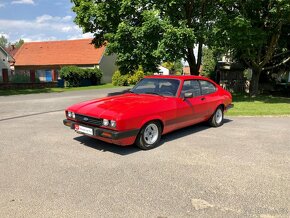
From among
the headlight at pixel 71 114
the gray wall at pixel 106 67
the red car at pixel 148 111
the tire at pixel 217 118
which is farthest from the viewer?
the gray wall at pixel 106 67

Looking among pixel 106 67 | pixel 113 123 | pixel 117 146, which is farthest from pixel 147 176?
pixel 106 67

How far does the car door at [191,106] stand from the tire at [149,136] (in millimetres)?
765

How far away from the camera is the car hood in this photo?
17.7 ft

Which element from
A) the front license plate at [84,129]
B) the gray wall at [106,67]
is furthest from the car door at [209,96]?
the gray wall at [106,67]

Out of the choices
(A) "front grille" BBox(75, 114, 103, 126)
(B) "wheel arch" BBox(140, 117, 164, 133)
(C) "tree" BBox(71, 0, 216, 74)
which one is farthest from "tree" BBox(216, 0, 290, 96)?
(A) "front grille" BBox(75, 114, 103, 126)

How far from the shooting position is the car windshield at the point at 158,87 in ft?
21.9

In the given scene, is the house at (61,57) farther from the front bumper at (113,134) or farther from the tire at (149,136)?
the front bumper at (113,134)

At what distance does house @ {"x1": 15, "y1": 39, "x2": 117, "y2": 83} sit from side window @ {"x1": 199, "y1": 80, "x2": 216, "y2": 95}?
31931 millimetres

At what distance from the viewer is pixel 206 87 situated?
7.71 meters

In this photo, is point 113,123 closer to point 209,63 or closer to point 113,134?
point 113,134

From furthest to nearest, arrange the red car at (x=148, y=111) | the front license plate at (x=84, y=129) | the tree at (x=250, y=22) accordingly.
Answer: the tree at (x=250, y=22) < the front license plate at (x=84, y=129) < the red car at (x=148, y=111)

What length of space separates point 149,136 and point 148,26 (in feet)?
28.3

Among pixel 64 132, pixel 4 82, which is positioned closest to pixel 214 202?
pixel 64 132

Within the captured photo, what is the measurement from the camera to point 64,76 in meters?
30.3
